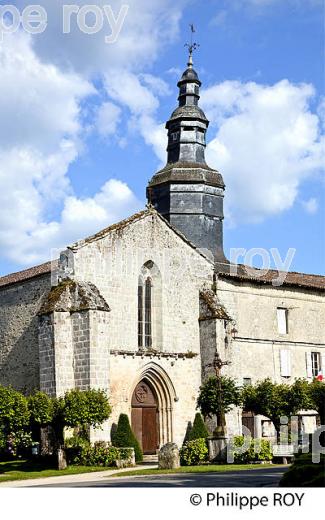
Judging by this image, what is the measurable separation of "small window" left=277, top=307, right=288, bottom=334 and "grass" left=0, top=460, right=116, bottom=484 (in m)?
13.4

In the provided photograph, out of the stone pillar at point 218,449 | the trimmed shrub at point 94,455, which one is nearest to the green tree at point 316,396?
the stone pillar at point 218,449

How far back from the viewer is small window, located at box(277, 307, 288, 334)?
35.9 metres

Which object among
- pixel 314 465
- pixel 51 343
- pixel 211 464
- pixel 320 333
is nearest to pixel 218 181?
pixel 320 333

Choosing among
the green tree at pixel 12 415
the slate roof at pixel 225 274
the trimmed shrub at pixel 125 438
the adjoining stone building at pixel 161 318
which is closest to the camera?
the green tree at pixel 12 415

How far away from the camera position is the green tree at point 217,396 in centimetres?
3006

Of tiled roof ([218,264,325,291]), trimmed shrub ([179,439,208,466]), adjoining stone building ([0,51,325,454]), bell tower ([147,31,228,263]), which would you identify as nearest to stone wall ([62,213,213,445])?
adjoining stone building ([0,51,325,454])

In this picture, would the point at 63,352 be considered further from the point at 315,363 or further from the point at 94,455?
the point at 315,363

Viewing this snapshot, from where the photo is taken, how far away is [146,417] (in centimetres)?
3103

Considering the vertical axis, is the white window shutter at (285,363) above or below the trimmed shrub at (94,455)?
above

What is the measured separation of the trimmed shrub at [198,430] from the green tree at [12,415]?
26.1ft

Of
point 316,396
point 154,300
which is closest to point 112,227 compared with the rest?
point 154,300

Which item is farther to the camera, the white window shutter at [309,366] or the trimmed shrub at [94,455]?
the white window shutter at [309,366]

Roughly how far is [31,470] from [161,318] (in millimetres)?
8634

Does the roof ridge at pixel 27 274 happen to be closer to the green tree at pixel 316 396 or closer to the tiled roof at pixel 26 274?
the tiled roof at pixel 26 274
